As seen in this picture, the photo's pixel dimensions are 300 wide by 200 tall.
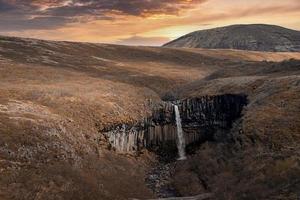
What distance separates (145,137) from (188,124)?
6.29 metres

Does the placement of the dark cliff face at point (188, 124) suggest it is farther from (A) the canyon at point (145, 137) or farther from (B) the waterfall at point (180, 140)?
(B) the waterfall at point (180, 140)

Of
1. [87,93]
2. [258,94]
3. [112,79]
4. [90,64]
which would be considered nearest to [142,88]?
[112,79]

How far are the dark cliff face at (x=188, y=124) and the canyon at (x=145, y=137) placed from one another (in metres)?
0.12

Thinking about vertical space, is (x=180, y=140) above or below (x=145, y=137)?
below

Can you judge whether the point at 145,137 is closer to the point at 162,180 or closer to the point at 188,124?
the point at 188,124

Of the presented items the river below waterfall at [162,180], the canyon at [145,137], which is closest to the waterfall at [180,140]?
the canyon at [145,137]

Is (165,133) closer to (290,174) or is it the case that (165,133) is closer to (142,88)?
(142,88)

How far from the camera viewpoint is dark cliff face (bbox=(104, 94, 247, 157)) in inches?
2063

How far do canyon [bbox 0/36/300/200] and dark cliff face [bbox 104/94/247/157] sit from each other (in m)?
0.12

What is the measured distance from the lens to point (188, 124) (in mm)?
56250

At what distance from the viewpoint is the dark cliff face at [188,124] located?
172ft

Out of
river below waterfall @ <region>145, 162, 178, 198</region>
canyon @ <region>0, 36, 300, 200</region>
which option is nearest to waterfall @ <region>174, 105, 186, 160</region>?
canyon @ <region>0, 36, 300, 200</region>

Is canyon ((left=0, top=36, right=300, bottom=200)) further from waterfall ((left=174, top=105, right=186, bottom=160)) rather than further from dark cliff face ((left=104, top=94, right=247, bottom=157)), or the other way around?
waterfall ((left=174, top=105, right=186, bottom=160))

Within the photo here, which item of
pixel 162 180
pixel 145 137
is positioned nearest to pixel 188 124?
pixel 145 137
